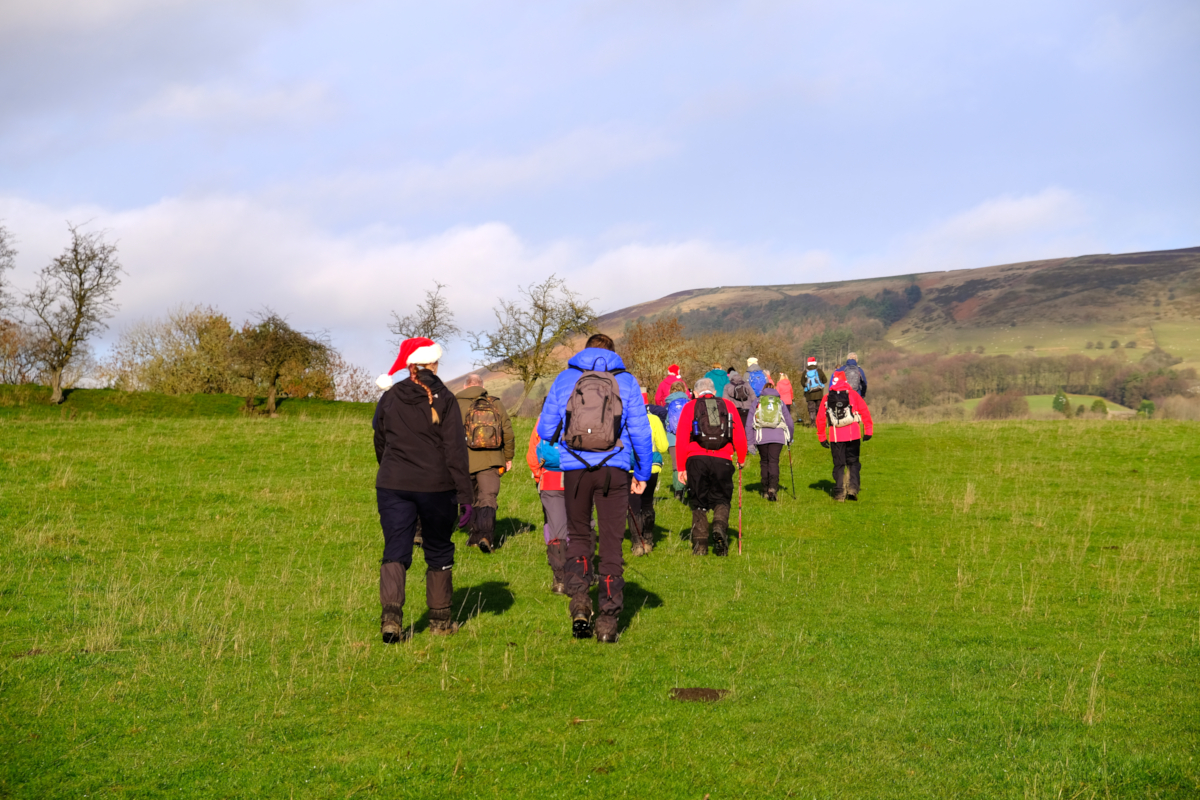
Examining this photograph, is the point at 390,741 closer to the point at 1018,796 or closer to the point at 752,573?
the point at 1018,796

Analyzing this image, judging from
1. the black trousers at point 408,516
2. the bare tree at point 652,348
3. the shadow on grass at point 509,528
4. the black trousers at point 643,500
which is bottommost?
the shadow on grass at point 509,528

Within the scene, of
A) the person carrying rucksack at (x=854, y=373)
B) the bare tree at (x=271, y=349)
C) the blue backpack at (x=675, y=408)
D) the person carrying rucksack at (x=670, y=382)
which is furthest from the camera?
the bare tree at (x=271, y=349)

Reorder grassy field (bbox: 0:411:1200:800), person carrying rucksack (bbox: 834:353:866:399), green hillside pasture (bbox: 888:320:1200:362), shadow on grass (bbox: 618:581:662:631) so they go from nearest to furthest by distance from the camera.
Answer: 1. grassy field (bbox: 0:411:1200:800)
2. shadow on grass (bbox: 618:581:662:631)
3. person carrying rucksack (bbox: 834:353:866:399)
4. green hillside pasture (bbox: 888:320:1200:362)

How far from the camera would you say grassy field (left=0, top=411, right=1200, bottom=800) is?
4.95 metres

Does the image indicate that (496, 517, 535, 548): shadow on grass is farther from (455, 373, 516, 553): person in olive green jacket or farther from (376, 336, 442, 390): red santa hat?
(376, 336, 442, 390): red santa hat

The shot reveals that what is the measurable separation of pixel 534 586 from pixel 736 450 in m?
3.36

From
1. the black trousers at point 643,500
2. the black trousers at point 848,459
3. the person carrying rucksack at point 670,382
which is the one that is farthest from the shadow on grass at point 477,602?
the black trousers at point 848,459

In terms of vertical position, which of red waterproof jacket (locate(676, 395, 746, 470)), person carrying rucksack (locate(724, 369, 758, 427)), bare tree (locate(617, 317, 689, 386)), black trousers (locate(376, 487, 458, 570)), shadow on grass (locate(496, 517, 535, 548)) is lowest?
shadow on grass (locate(496, 517, 535, 548))

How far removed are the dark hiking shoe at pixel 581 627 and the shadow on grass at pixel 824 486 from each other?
1089 cm

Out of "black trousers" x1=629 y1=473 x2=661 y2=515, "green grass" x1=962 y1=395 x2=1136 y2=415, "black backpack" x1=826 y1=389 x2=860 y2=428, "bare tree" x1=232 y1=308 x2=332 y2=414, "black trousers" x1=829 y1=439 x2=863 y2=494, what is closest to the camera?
"black trousers" x1=629 y1=473 x2=661 y2=515

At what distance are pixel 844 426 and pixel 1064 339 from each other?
17169 centimetres

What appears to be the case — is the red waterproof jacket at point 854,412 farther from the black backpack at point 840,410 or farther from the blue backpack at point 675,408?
the blue backpack at point 675,408

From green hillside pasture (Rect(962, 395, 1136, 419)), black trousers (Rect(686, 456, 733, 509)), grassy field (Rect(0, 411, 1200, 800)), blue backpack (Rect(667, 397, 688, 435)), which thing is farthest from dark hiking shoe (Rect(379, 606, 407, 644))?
green hillside pasture (Rect(962, 395, 1136, 419))

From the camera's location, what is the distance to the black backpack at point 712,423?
1158cm
